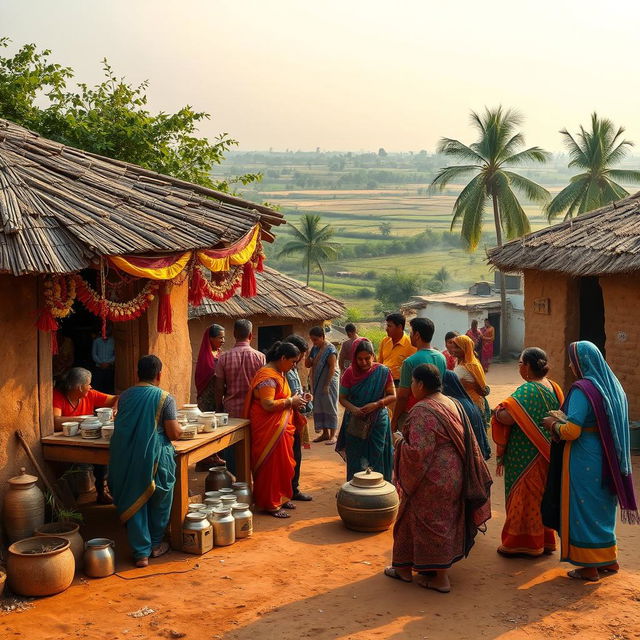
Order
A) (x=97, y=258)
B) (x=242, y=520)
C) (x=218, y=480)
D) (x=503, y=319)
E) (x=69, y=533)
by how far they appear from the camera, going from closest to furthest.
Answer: (x=69, y=533), (x=97, y=258), (x=242, y=520), (x=218, y=480), (x=503, y=319)

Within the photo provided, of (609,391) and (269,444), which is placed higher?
(609,391)

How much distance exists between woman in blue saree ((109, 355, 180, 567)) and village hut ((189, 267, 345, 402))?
8.67 meters

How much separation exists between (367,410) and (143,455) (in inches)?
85.1

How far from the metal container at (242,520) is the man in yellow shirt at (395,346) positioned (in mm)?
2493

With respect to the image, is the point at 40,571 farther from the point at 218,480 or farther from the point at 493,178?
the point at 493,178

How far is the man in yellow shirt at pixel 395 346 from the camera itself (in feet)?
28.7

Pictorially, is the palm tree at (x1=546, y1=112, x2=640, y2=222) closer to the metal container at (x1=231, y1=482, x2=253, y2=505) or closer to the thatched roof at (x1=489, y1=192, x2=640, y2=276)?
the thatched roof at (x1=489, y1=192, x2=640, y2=276)

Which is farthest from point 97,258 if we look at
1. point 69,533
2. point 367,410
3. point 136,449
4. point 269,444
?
point 367,410

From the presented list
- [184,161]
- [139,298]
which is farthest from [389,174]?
[139,298]

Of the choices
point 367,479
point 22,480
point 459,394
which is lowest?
point 367,479

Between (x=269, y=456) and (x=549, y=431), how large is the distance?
2.69 meters

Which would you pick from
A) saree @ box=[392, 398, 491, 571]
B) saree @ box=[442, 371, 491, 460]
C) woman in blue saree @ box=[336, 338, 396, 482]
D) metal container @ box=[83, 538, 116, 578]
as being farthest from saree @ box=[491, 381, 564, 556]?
metal container @ box=[83, 538, 116, 578]

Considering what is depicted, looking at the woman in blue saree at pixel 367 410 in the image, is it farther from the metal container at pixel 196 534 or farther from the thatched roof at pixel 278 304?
the thatched roof at pixel 278 304

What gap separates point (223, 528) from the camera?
278 inches
